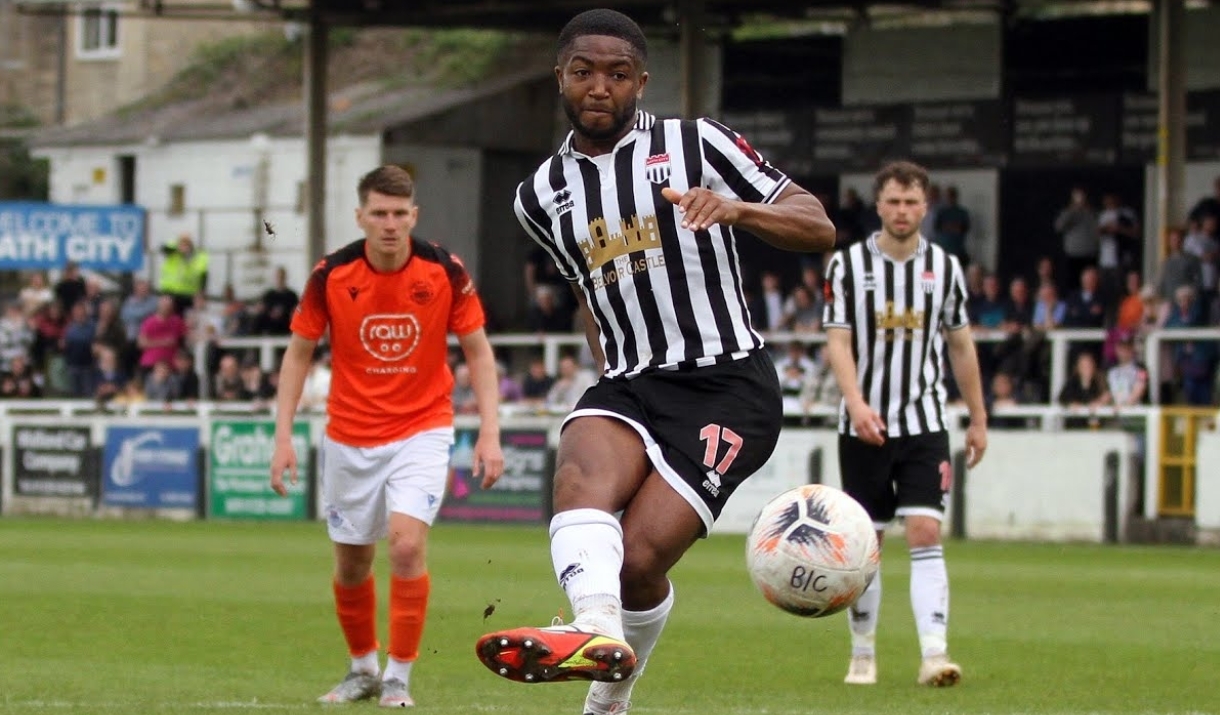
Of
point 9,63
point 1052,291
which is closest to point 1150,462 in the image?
point 1052,291

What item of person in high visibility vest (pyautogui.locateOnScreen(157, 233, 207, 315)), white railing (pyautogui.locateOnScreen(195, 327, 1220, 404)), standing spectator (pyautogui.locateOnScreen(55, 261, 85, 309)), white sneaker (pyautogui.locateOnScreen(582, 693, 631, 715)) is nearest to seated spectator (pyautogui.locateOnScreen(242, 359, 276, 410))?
white railing (pyautogui.locateOnScreen(195, 327, 1220, 404))

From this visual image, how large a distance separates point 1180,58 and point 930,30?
6275 millimetres

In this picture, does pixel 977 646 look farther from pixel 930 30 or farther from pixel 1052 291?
pixel 930 30

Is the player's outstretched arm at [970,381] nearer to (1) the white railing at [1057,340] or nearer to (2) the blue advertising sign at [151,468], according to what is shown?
(1) the white railing at [1057,340]

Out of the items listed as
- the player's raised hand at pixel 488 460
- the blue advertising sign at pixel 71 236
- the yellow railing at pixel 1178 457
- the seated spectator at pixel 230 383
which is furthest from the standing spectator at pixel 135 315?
the player's raised hand at pixel 488 460

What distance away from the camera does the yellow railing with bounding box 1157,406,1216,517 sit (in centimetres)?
2080

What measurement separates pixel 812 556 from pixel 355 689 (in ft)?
10.5

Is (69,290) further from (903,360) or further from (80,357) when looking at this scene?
(903,360)

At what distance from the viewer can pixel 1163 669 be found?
34.3 ft

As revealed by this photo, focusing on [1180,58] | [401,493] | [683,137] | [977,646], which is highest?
[1180,58]

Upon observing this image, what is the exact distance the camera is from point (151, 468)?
26797 millimetres

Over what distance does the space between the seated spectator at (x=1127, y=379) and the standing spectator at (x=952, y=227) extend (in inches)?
180

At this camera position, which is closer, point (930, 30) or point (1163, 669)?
point (1163, 669)

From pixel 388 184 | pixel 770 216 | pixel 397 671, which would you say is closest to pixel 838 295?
pixel 388 184
